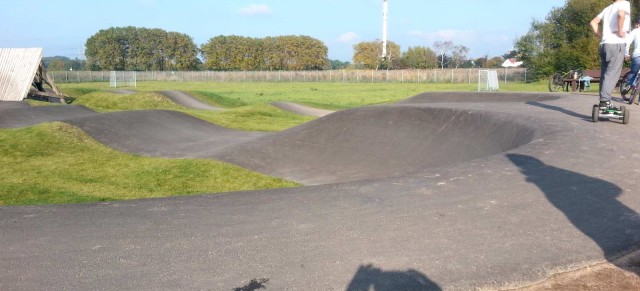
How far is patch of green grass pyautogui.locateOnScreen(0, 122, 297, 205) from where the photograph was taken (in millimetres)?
10305

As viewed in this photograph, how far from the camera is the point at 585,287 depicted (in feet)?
10.0

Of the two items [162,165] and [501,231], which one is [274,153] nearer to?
[162,165]

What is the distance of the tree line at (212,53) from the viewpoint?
120 meters

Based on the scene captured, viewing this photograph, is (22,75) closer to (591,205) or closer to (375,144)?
(375,144)

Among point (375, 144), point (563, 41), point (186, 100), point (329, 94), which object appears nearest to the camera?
point (375, 144)

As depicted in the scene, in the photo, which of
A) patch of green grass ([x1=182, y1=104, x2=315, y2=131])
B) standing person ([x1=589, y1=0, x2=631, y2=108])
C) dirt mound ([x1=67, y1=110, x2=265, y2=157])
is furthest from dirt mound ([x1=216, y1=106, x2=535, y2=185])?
patch of green grass ([x1=182, y1=104, x2=315, y2=131])

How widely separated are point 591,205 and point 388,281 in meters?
2.10

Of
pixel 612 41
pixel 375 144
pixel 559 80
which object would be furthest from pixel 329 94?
pixel 612 41

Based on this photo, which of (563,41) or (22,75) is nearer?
(22,75)

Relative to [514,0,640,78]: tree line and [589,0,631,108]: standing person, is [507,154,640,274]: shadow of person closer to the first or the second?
[589,0,631,108]: standing person

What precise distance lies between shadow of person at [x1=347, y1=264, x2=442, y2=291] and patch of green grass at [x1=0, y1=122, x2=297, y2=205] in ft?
24.8

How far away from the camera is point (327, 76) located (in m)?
87.2

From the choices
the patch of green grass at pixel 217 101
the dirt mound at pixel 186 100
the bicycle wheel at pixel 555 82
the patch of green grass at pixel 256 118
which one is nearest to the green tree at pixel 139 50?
the patch of green grass at pixel 217 101

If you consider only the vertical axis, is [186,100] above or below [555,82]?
below
